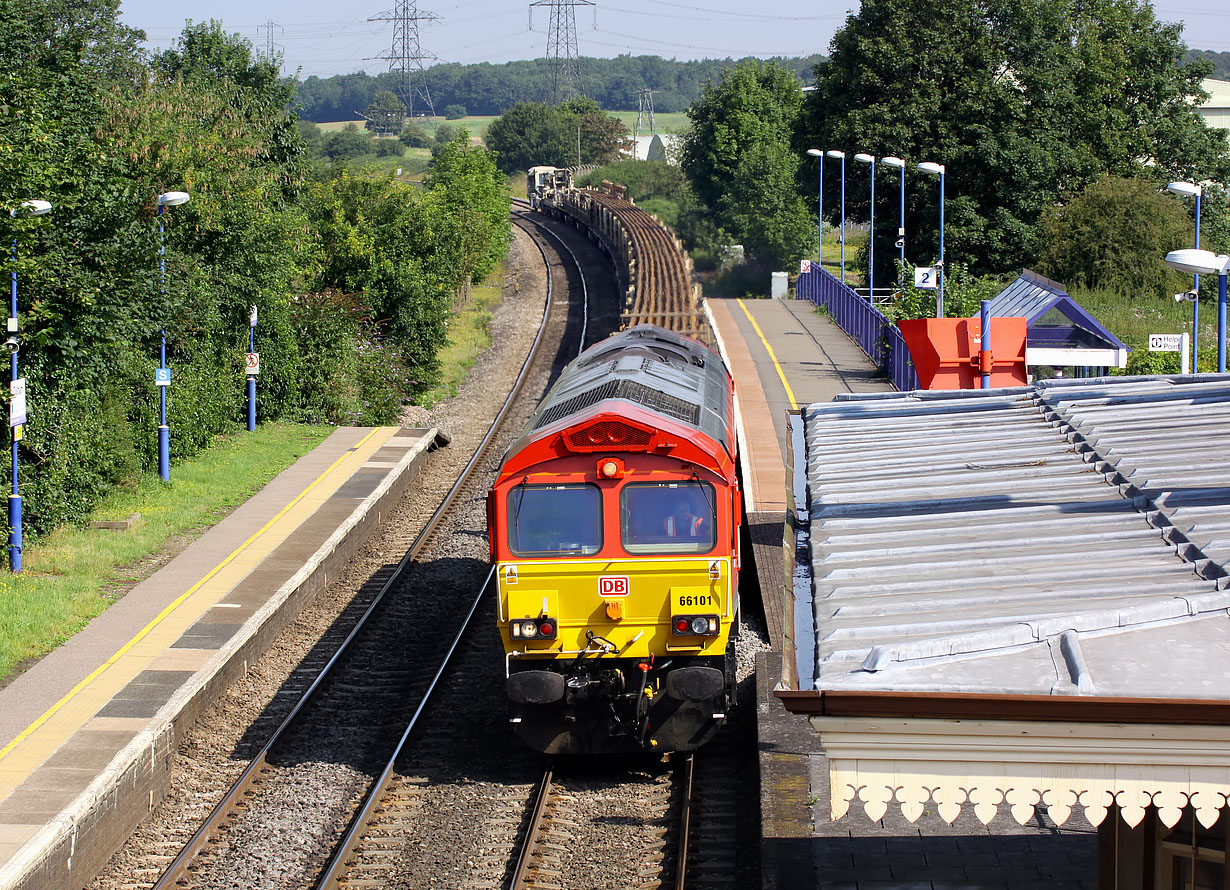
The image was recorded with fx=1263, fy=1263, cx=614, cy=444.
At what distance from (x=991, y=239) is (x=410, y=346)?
24.3 meters

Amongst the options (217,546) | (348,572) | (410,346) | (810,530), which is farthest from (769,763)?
(410,346)

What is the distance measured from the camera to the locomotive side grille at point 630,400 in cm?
1222

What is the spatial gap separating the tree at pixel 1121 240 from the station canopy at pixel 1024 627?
32.7 metres

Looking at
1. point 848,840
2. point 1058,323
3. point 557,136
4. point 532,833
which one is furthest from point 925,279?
point 557,136

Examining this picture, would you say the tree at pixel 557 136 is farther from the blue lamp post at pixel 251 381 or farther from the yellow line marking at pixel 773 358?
the blue lamp post at pixel 251 381

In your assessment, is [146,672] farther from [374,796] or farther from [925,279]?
[925,279]

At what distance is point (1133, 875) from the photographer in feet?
22.9

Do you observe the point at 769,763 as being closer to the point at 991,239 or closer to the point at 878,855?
the point at 878,855

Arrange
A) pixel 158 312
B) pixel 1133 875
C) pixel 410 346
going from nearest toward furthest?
pixel 1133 875, pixel 158 312, pixel 410 346

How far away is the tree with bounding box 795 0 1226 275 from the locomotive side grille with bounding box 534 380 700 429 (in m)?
36.9

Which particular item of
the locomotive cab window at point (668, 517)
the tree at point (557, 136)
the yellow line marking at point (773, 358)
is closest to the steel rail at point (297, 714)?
the locomotive cab window at point (668, 517)

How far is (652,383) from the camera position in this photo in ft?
43.8

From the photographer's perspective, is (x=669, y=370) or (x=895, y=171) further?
(x=895, y=171)

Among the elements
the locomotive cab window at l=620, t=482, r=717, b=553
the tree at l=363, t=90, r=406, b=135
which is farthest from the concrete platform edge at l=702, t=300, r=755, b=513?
the tree at l=363, t=90, r=406, b=135
